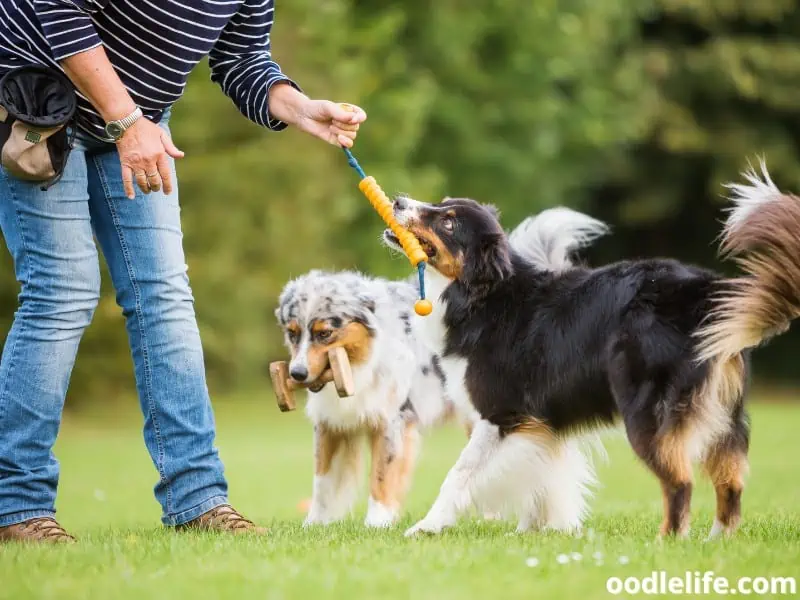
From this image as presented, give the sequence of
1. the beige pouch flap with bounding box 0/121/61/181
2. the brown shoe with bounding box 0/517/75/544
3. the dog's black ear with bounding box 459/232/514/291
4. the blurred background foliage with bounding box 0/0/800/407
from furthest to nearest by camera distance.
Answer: the blurred background foliage with bounding box 0/0/800/407 → the dog's black ear with bounding box 459/232/514/291 → the brown shoe with bounding box 0/517/75/544 → the beige pouch flap with bounding box 0/121/61/181

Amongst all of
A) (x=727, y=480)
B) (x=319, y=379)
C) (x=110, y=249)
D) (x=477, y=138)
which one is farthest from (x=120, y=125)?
(x=477, y=138)

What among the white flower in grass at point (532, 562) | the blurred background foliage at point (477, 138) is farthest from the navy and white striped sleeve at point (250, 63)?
the blurred background foliage at point (477, 138)

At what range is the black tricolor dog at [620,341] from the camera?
4.25m

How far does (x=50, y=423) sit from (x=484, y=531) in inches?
77.6

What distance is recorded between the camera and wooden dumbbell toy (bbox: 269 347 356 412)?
5395mm

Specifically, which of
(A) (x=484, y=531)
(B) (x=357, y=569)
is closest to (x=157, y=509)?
(A) (x=484, y=531)

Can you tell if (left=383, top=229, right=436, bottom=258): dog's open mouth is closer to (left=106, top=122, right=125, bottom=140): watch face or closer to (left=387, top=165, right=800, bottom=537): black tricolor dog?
(left=387, top=165, right=800, bottom=537): black tricolor dog

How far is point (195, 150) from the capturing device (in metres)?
17.2

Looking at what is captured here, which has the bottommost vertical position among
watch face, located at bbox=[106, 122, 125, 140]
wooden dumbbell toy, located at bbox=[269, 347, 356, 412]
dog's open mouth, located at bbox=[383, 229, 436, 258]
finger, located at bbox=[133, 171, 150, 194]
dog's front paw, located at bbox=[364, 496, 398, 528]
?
dog's front paw, located at bbox=[364, 496, 398, 528]

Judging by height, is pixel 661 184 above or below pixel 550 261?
above

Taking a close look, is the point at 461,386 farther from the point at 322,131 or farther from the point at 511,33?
the point at 511,33

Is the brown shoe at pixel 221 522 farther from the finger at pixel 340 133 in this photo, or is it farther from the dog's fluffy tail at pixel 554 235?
the dog's fluffy tail at pixel 554 235

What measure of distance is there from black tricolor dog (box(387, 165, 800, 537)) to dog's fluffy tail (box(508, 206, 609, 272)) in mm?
366

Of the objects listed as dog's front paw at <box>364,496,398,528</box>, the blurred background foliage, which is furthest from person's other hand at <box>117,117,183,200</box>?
the blurred background foliage
